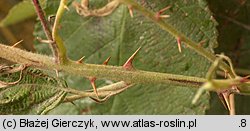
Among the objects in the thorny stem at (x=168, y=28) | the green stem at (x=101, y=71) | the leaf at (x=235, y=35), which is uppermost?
the thorny stem at (x=168, y=28)

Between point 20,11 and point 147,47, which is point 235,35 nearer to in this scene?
point 147,47

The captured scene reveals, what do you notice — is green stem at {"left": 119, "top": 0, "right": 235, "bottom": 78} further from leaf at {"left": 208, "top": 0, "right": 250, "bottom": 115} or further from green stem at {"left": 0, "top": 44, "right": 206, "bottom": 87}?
leaf at {"left": 208, "top": 0, "right": 250, "bottom": 115}

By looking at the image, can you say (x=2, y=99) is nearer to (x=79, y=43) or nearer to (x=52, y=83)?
(x=52, y=83)

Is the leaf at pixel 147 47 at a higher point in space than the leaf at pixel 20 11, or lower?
lower

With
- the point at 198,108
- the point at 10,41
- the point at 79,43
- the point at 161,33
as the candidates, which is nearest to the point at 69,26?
the point at 79,43

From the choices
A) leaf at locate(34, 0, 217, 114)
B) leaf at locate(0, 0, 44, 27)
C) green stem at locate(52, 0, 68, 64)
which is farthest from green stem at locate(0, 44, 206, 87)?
leaf at locate(0, 0, 44, 27)

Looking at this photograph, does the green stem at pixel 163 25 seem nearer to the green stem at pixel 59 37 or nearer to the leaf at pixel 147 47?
the green stem at pixel 59 37

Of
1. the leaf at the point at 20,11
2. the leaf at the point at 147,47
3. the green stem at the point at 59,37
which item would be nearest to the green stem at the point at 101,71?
the green stem at the point at 59,37
